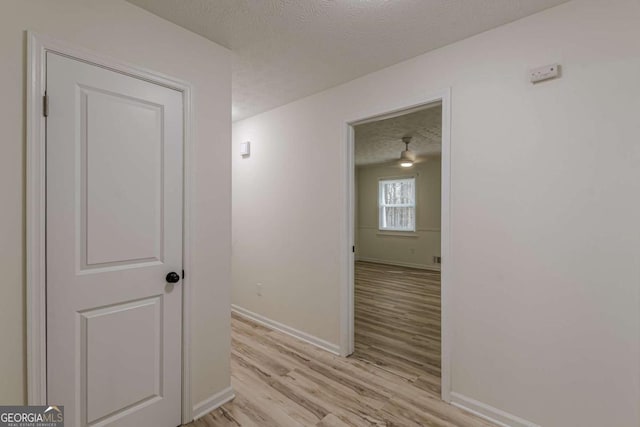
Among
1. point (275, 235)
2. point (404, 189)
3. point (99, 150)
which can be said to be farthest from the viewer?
point (404, 189)

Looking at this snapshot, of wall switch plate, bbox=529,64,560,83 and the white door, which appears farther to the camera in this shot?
wall switch plate, bbox=529,64,560,83

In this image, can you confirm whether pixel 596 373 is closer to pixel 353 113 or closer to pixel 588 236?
pixel 588 236

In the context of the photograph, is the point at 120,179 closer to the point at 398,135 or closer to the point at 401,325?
the point at 401,325

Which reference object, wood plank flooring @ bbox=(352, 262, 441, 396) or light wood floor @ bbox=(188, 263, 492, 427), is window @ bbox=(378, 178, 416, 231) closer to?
wood plank flooring @ bbox=(352, 262, 441, 396)

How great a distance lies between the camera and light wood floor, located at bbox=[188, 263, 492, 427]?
1910 mm

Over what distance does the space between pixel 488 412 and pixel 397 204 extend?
19.2 ft

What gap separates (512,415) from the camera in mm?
1823

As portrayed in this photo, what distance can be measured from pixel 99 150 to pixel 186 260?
773 millimetres

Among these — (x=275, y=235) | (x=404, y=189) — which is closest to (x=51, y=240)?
(x=275, y=235)

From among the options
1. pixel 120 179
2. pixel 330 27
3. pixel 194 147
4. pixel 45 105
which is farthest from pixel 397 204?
pixel 45 105

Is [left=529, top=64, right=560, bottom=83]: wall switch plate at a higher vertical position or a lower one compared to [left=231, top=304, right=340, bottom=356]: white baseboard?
higher

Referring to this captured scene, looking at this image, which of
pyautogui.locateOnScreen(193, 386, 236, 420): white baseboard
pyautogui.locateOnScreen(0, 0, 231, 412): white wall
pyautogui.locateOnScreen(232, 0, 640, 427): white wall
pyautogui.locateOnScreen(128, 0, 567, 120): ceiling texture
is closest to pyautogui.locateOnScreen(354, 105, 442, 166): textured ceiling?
pyautogui.locateOnScreen(128, 0, 567, 120): ceiling texture

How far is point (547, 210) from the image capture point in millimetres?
1717

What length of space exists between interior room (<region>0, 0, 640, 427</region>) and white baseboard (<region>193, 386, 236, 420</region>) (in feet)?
0.05
